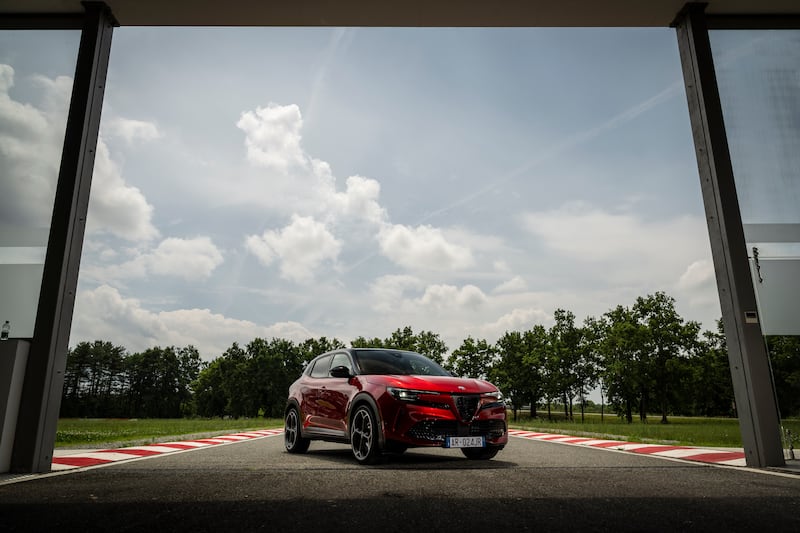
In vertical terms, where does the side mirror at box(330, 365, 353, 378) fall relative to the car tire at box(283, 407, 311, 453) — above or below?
above

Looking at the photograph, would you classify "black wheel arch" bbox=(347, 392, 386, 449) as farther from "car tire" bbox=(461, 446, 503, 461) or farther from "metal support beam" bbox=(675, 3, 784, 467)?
"metal support beam" bbox=(675, 3, 784, 467)

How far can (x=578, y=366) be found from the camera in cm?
5503

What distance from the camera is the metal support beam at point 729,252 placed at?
21.5ft

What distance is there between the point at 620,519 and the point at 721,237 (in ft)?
16.9

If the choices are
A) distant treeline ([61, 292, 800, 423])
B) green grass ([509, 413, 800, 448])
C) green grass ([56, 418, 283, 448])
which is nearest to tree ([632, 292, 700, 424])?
distant treeline ([61, 292, 800, 423])

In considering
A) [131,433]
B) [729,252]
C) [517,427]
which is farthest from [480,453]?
[517,427]

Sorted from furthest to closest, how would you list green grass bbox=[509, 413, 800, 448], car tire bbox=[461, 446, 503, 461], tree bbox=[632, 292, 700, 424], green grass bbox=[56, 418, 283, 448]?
tree bbox=[632, 292, 700, 424]
green grass bbox=[509, 413, 800, 448]
green grass bbox=[56, 418, 283, 448]
car tire bbox=[461, 446, 503, 461]

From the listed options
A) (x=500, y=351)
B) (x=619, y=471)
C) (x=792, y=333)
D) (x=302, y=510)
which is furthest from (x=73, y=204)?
(x=500, y=351)

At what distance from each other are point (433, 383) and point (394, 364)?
117cm

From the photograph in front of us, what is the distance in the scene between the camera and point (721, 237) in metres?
7.21

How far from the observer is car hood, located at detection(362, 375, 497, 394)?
6.74 m

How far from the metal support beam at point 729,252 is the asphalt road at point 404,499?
84 centimetres

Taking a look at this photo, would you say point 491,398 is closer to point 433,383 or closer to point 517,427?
point 433,383

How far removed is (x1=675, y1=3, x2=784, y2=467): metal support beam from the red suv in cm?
301
